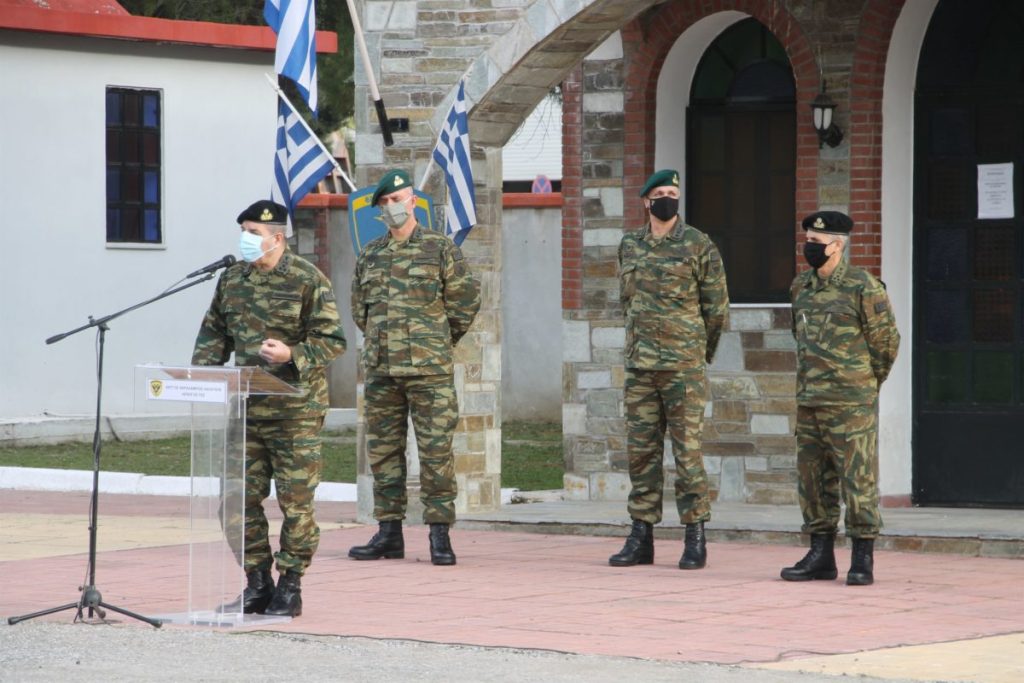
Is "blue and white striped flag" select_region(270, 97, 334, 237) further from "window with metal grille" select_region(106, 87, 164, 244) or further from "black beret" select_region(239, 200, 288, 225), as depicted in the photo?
"window with metal grille" select_region(106, 87, 164, 244)

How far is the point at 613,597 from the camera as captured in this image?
9125 mm

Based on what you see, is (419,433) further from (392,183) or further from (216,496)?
(216,496)

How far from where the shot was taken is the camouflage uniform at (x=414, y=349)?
1026 cm

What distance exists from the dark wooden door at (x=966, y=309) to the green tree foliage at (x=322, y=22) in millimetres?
11888

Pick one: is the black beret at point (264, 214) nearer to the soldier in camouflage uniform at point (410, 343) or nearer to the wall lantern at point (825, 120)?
the soldier in camouflage uniform at point (410, 343)

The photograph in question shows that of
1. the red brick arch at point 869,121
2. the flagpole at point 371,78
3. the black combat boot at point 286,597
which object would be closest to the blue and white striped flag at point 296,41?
the flagpole at point 371,78

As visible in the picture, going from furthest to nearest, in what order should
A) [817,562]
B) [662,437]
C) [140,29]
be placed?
[140,29]
[662,437]
[817,562]

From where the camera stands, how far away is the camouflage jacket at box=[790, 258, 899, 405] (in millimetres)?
9531

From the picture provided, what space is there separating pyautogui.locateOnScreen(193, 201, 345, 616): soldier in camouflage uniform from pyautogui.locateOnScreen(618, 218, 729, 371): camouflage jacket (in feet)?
7.38

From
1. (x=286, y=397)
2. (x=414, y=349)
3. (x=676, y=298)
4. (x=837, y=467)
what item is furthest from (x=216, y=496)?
(x=837, y=467)

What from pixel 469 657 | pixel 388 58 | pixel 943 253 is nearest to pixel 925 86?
pixel 943 253

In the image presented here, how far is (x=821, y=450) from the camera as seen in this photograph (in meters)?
9.70

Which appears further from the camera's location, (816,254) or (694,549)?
(694,549)

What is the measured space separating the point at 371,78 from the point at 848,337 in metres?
3.78
